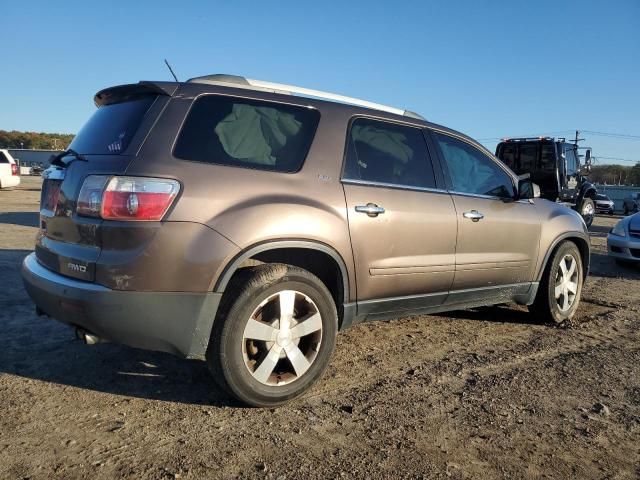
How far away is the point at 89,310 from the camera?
2623 millimetres

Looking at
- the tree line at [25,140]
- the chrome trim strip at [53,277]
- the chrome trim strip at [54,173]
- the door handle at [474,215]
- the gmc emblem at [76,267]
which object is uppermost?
the tree line at [25,140]

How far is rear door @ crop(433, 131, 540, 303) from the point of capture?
4043 mm

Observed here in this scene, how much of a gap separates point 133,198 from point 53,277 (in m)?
Result: 0.72

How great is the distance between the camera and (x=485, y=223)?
418 centimetres

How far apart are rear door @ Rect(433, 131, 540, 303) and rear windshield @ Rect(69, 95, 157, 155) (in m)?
2.25

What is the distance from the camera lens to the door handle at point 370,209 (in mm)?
3301

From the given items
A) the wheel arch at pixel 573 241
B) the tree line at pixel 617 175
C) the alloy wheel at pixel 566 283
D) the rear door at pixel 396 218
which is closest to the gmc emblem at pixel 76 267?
the rear door at pixel 396 218

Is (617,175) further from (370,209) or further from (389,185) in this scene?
(370,209)

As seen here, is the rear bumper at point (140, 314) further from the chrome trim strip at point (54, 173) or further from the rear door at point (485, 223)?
the rear door at point (485, 223)

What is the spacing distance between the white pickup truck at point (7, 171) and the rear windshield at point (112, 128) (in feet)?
69.7

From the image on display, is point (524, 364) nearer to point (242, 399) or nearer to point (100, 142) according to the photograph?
point (242, 399)

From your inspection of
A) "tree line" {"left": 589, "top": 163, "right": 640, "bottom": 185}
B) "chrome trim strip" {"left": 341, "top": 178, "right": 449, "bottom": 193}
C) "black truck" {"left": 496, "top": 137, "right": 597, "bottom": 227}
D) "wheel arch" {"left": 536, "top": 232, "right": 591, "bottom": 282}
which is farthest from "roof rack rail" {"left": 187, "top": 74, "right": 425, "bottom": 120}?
"tree line" {"left": 589, "top": 163, "right": 640, "bottom": 185}

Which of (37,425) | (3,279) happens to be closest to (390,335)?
(37,425)

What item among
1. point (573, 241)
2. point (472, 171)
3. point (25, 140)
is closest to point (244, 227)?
point (472, 171)
